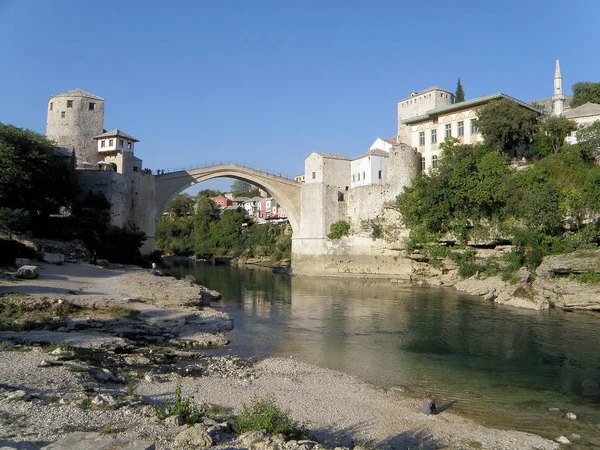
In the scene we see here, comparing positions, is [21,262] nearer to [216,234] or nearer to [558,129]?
[558,129]

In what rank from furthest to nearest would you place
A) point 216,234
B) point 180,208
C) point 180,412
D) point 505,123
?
1. point 180,208
2. point 216,234
3. point 505,123
4. point 180,412

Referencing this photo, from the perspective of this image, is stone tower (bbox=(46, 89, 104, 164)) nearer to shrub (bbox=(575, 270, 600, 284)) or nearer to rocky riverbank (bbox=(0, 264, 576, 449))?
rocky riverbank (bbox=(0, 264, 576, 449))

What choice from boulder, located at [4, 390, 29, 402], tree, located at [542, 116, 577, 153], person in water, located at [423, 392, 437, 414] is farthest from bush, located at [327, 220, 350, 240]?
boulder, located at [4, 390, 29, 402]

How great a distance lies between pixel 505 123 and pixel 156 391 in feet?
95.7

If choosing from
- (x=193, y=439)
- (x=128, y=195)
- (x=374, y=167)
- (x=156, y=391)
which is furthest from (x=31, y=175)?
(x=374, y=167)

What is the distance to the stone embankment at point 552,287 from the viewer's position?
22.4 m

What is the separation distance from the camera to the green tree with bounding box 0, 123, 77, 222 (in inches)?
977

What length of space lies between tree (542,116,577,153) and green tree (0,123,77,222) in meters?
29.4

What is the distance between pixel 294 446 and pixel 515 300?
20.5m

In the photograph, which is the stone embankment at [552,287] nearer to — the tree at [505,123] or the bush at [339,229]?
the tree at [505,123]

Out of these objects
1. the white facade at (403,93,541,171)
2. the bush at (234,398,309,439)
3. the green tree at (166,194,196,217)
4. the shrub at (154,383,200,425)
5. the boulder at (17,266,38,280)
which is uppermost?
the white facade at (403,93,541,171)

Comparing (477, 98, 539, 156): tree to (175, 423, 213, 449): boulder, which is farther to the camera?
(477, 98, 539, 156): tree

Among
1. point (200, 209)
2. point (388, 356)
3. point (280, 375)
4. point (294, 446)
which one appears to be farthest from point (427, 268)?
point (200, 209)

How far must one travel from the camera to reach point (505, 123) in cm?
3147
